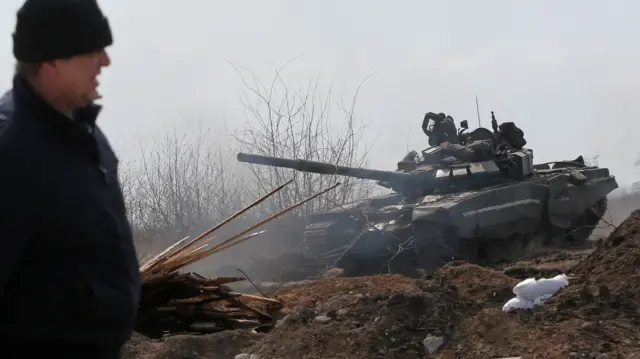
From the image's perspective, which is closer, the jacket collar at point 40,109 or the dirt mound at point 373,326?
the jacket collar at point 40,109

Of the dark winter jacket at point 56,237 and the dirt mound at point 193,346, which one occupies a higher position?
the dark winter jacket at point 56,237

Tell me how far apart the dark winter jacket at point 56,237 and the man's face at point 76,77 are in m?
0.07

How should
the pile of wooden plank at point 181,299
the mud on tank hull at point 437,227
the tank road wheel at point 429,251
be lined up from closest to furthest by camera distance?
the pile of wooden plank at point 181,299 → the tank road wheel at point 429,251 → the mud on tank hull at point 437,227

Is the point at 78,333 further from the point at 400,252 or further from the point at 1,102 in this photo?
the point at 400,252

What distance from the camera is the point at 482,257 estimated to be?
528 inches

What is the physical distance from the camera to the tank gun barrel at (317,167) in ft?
44.5

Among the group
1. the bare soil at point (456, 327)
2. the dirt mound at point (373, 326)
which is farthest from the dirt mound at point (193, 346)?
the dirt mound at point (373, 326)

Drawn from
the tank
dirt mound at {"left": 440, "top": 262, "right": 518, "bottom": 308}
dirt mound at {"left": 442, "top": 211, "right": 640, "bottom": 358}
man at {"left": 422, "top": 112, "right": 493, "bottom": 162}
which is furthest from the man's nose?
man at {"left": 422, "top": 112, "right": 493, "bottom": 162}

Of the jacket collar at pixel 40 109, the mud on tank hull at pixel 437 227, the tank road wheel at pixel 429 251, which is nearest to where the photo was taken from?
the jacket collar at pixel 40 109

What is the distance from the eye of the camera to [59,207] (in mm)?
2217

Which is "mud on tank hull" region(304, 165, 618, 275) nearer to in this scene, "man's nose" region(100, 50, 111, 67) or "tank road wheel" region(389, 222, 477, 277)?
"tank road wheel" region(389, 222, 477, 277)

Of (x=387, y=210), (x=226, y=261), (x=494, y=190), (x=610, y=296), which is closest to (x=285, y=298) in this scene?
(x=610, y=296)

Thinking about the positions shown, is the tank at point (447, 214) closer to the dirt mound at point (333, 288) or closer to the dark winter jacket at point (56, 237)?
the dirt mound at point (333, 288)

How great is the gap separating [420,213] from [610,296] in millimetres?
6720
